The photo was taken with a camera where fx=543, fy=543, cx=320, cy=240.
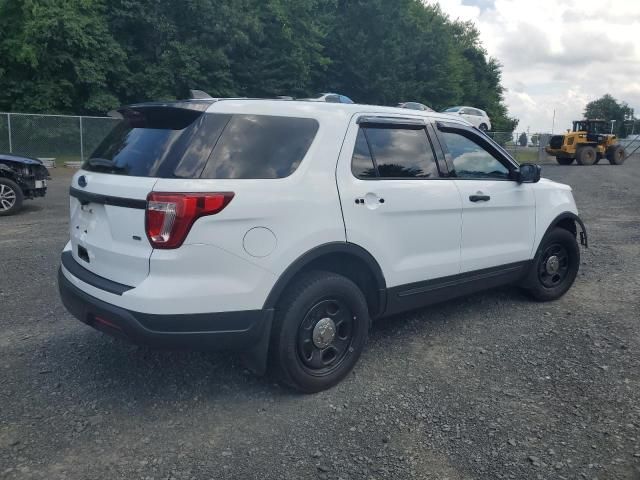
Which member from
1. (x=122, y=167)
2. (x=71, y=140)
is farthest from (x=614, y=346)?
(x=71, y=140)

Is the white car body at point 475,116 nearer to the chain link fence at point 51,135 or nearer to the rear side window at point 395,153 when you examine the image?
the chain link fence at point 51,135

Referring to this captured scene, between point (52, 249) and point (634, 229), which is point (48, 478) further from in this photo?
point (634, 229)

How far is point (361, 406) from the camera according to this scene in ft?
10.9

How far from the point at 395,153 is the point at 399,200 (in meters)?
0.36

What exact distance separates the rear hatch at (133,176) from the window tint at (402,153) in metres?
1.18

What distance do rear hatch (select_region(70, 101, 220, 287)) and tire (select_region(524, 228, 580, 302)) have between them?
11.2ft

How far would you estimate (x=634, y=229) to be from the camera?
9570 mm

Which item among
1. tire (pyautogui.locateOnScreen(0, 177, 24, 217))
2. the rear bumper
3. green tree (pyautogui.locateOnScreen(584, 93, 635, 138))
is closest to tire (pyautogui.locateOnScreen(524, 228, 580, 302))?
the rear bumper

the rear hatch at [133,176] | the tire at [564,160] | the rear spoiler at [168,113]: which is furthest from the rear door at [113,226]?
Result: the tire at [564,160]

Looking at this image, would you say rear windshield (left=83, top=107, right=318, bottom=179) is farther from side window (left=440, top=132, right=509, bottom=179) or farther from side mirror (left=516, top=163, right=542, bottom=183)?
side mirror (left=516, top=163, right=542, bottom=183)

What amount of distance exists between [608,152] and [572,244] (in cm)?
2754

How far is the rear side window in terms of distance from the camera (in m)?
3.66

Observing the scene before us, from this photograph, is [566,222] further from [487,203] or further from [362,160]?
[362,160]

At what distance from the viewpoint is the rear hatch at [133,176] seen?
9.66ft
